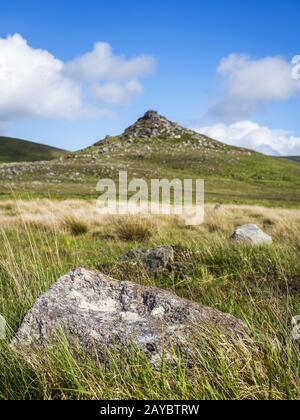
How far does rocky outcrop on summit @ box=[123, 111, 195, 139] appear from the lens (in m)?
109

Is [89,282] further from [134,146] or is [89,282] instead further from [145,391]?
[134,146]

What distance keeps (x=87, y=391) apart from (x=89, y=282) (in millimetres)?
1209

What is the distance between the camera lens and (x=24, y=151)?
17075cm

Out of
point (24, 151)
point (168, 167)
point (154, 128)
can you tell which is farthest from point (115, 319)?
point (24, 151)

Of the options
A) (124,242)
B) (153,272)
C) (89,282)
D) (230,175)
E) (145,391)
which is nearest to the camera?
(145,391)

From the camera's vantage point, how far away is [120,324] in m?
3.01

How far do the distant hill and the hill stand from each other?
2183 inches

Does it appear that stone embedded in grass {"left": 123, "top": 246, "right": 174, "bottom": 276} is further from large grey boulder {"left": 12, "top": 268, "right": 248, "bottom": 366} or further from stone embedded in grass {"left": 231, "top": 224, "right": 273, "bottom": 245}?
stone embedded in grass {"left": 231, "top": 224, "right": 273, "bottom": 245}

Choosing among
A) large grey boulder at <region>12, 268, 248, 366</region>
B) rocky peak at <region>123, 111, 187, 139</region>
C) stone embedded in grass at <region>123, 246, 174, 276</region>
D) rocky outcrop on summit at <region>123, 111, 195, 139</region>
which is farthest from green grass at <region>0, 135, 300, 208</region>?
large grey boulder at <region>12, 268, 248, 366</region>

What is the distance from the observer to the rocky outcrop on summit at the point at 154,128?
358 ft

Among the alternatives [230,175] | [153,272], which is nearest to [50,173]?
[230,175]

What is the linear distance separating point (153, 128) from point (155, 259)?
10715 centimetres

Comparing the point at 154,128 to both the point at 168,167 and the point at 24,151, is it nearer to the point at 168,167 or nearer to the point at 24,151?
the point at 168,167

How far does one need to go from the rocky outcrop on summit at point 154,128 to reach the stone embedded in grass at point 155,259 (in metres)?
99.9
